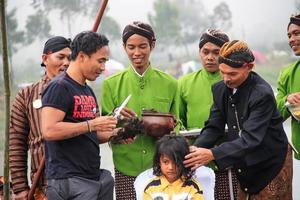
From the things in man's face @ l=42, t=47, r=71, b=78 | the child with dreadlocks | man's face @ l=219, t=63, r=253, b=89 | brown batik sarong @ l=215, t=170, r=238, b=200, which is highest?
man's face @ l=42, t=47, r=71, b=78

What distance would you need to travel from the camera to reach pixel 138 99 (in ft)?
12.9

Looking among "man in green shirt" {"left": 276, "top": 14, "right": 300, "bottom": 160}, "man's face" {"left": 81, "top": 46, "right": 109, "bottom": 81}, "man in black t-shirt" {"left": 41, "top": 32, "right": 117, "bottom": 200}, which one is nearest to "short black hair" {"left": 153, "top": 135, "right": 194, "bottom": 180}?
"man in black t-shirt" {"left": 41, "top": 32, "right": 117, "bottom": 200}

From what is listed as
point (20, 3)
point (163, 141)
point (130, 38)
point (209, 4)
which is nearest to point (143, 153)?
point (163, 141)

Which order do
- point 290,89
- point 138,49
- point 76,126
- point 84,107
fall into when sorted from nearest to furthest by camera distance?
point 76,126
point 84,107
point 138,49
point 290,89

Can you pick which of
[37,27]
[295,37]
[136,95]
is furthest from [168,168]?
[37,27]

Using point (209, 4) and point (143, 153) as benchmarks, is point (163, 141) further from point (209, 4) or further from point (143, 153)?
point (209, 4)

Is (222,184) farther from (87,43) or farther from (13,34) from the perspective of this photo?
(13,34)

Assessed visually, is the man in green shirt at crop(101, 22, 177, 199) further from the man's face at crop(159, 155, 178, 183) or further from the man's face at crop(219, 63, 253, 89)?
the man's face at crop(219, 63, 253, 89)

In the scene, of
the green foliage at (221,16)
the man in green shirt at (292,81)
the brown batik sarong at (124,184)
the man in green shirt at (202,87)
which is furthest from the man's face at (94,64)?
the green foliage at (221,16)

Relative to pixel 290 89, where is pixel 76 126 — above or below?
below

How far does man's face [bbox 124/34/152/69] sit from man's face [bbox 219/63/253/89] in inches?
27.2

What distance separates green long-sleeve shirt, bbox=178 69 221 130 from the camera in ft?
13.6

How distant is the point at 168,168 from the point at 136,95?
2.13 ft

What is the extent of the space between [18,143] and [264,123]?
1.48 m
